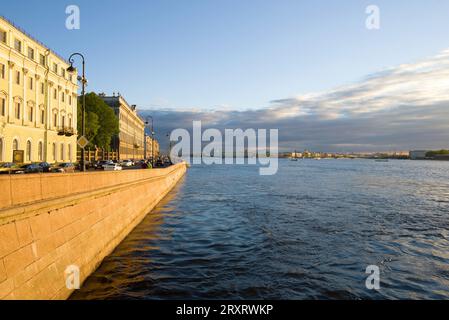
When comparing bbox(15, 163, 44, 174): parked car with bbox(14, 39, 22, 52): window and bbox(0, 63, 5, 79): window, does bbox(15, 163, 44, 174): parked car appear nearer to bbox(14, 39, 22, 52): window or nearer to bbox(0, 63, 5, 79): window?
bbox(0, 63, 5, 79): window

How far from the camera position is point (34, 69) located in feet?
134

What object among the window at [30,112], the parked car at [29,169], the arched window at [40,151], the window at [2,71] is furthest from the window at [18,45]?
the parked car at [29,169]

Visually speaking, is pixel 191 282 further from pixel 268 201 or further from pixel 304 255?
pixel 268 201

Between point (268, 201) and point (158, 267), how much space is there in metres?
21.7

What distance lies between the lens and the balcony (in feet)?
155

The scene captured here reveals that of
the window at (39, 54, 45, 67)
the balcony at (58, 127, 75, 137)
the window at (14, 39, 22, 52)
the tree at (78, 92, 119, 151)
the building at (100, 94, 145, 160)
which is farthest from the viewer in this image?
the building at (100, 94, 145, 160)

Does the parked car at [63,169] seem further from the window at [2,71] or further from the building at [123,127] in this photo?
the building at [123,127]

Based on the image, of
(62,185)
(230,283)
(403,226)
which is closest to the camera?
(62,185)

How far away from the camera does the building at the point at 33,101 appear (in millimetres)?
35406

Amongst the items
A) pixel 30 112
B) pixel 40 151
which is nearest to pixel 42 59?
pixel 30 112

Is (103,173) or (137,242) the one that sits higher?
(103,173)

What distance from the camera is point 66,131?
48.3 metres

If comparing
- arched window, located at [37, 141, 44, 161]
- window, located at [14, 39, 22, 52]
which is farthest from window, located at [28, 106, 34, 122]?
window, located at [14, 39, 22, 52]
